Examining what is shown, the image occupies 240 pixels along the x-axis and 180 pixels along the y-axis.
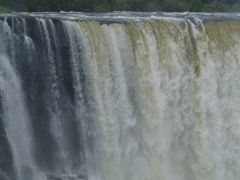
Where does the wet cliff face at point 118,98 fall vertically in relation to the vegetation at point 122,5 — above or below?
below

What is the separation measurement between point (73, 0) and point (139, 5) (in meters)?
2.73

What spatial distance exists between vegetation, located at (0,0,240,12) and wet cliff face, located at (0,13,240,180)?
661 centimetres

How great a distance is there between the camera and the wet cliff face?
53.4 feet

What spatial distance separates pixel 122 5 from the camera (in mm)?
26922

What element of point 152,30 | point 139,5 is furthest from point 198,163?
point 139,5

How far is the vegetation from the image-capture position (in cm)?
Result: 2516

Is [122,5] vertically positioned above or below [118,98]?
above

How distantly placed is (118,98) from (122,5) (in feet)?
32.5

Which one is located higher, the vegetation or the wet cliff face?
the vegetation

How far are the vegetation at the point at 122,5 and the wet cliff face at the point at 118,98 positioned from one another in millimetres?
6608

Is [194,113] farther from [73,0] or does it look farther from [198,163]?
[73,0]

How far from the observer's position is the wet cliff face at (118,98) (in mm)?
16266

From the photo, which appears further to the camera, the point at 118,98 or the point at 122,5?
the point at 122,5

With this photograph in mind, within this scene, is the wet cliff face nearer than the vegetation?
Yes
